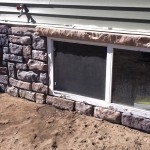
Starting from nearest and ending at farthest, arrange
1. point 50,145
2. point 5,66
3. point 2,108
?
point 50,145 < point 2,108 < point 5,66

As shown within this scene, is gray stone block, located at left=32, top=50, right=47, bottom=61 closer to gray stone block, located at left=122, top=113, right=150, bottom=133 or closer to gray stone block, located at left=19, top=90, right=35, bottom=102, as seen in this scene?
gray stone block, located at left=19, top=90, right=35, bottom=102

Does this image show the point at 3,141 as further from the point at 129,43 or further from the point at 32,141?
the point at 129,43

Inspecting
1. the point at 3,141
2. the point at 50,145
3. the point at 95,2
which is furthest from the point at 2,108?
the point at 95,2

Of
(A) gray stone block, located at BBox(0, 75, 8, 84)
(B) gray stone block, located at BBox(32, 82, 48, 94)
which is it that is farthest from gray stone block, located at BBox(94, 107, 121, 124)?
(A) gray stone block, located at BBox(0, 75, 8, 84)

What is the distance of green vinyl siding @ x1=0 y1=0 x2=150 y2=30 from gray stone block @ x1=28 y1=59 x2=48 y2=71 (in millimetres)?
675

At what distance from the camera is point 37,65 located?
534cm

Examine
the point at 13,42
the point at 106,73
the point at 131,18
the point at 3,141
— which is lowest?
the point at 3,141

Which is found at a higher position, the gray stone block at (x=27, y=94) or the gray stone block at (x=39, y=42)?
the gray stone block at (x=39, y=42)

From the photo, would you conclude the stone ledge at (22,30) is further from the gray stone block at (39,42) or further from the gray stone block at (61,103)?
the gray stone block at (61,103)

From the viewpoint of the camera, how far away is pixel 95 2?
4512 millimetres

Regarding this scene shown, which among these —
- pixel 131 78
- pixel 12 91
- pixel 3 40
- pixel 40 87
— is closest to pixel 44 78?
pixel 40 87

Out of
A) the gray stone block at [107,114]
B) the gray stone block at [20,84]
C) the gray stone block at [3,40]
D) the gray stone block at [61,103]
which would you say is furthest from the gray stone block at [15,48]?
the gray stone block at [107,114]

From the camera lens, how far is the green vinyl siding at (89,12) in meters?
4.20

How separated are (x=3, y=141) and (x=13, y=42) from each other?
192 centimetres
